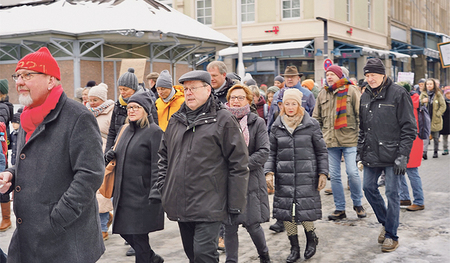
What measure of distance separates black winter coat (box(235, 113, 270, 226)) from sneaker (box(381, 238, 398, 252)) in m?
1.47

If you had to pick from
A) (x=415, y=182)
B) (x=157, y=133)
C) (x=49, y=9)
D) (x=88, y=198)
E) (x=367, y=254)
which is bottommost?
(x=367, y=254)

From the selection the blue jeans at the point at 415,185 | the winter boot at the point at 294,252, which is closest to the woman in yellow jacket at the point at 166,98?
the winter boot at the point at 294,252

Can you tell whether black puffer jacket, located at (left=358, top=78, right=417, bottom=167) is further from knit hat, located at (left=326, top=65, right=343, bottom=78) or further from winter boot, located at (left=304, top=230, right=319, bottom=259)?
knit hat, located at (left=326, top=65, right=343, bottom=78)

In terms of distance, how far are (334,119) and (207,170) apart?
3.84 metres

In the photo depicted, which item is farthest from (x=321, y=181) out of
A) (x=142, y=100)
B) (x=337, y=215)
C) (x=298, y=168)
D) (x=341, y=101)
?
(x=341, y=101)

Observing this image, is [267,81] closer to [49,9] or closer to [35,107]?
[49,9]

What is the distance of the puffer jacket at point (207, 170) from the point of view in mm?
4027

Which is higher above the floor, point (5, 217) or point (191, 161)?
point (191, 161)

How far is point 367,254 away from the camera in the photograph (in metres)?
5.66

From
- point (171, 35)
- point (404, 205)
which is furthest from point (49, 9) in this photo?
point (404, 205)

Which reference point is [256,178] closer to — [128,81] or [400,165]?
[400,165]

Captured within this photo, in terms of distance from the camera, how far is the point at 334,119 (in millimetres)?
7477

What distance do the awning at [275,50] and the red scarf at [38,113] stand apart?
2440cm

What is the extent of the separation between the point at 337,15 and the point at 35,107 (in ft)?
92.4
